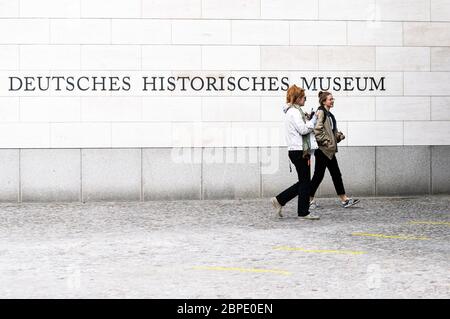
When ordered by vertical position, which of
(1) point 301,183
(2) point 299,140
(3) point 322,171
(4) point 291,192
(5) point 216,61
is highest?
(5) point 216,61

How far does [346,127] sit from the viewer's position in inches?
580

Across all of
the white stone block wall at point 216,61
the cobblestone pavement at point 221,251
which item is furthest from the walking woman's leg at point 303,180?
the white stone block wall at point 216,61

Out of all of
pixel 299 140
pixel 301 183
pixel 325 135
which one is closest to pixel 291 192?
pixel 301 183

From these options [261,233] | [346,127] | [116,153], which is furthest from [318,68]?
[261,233]

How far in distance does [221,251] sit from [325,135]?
13.3 feet

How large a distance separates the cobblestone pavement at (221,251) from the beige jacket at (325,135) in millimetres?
914

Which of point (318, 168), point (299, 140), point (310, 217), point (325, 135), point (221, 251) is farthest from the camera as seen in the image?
point (318, 168)

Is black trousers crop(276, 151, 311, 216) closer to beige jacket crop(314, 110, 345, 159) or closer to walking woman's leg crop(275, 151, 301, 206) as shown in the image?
walking woman's leg crop(275, 151, 301, 206)

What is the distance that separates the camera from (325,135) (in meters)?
12.8

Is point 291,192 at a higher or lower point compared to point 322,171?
lower

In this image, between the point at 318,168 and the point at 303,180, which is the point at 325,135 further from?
the point at 303,180

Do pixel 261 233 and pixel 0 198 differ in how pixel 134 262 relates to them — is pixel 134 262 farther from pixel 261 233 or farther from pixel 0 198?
pixel 0 198
